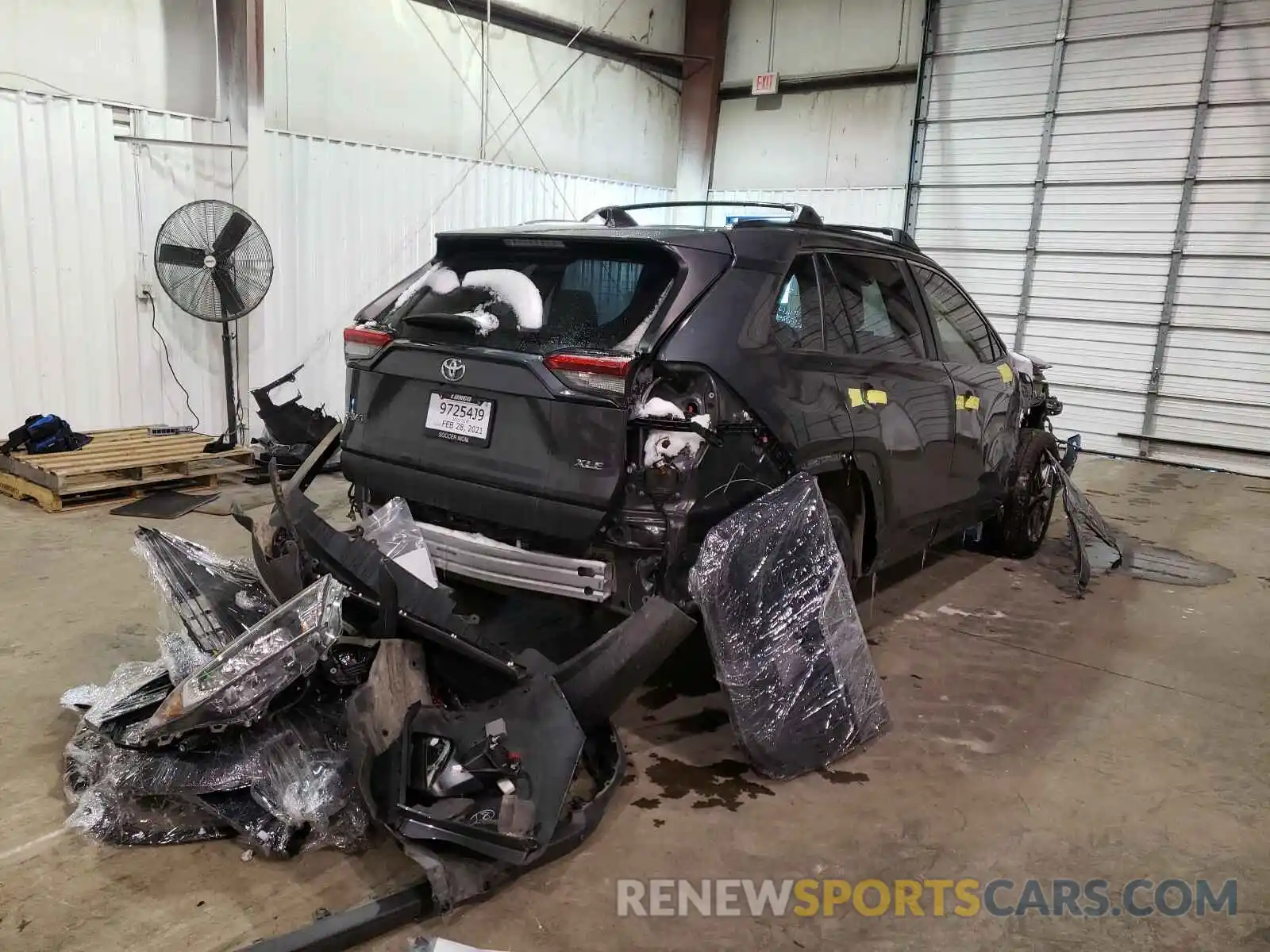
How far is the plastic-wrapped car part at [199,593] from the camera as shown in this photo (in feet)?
8.59

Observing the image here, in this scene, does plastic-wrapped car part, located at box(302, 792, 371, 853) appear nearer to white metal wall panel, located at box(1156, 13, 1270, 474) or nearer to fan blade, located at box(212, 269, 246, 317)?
fan blade, located at box(212, 269, 246, 317)

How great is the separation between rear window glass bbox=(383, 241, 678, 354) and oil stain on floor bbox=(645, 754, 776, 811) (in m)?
1.30

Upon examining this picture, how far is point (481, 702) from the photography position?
94.3 inches

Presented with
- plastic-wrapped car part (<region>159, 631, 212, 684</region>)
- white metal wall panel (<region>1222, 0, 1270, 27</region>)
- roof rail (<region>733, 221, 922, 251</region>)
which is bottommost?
plastic-wrapped car part (<region>159, 631, 212, 684</region>)

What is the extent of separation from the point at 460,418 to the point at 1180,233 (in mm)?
8714

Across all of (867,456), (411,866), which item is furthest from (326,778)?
(867,456)

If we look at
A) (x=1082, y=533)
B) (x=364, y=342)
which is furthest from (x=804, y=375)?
(x=1082, y=533)

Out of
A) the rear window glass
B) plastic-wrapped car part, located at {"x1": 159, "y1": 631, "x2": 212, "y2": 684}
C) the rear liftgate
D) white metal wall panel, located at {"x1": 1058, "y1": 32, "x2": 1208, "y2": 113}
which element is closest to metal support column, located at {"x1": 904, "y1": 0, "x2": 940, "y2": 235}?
white metal wall panel, located at {"x1": 1058, "y1": 32, "x2": 1208, "y2": 113}

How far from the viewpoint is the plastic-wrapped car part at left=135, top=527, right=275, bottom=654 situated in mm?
2619

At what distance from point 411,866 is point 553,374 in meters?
1.40

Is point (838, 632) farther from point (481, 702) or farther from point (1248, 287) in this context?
point (1248, 287)

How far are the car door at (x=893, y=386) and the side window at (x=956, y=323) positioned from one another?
0.20 m

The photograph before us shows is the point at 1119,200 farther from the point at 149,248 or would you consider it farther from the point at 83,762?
the point at 83,762

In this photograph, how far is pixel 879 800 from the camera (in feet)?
8.48
